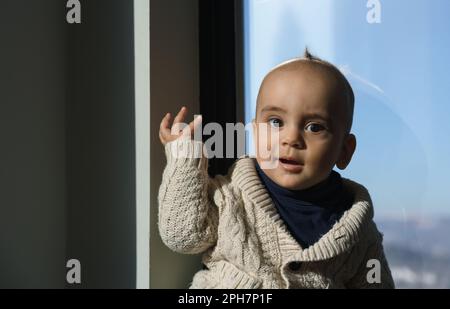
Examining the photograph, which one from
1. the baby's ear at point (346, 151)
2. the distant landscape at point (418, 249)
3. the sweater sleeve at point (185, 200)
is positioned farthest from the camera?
the distant landscape at point (418, 249)

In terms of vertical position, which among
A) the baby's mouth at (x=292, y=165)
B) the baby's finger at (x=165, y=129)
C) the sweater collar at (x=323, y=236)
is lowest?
the sweater collar at (x=323, y=236)

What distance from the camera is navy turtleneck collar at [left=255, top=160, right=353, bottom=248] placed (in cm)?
90

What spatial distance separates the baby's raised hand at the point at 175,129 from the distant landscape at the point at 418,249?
0.50 metres

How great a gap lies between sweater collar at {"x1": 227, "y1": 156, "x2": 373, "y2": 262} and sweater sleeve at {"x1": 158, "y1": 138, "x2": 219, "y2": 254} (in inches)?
3.2

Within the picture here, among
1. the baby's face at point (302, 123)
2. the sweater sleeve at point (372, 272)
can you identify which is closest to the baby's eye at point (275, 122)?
the baby's face at point (302, 123)

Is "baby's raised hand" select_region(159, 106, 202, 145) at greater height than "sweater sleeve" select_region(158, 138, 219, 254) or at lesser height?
greater

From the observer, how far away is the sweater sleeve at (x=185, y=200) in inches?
33.7

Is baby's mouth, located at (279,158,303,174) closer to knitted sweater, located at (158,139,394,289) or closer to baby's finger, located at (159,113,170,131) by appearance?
knitted sweater, located at (158,139,394,289)

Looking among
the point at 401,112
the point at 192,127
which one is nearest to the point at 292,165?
the point at 192,127

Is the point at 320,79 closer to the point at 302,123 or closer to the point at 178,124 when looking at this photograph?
the point at 302,123

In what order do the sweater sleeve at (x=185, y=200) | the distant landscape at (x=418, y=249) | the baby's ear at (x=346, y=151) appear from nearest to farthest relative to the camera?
the sweater sleeve at (x=185, y=200)
the baby's ear at (x=346, y=151)
the distant landscape at (x=418, y=249)

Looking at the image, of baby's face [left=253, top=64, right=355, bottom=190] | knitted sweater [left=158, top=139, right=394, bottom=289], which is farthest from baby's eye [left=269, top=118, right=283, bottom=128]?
knitted sweater [left=158, top=139, right=394, bottom=289]

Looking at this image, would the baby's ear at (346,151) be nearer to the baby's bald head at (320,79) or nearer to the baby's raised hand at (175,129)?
the baby's bald head at (320,79)
